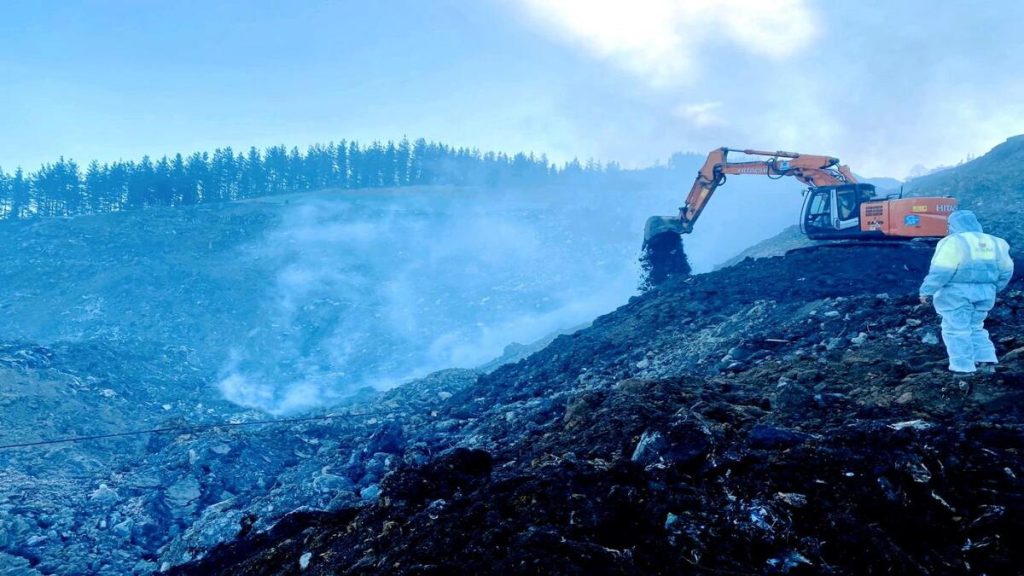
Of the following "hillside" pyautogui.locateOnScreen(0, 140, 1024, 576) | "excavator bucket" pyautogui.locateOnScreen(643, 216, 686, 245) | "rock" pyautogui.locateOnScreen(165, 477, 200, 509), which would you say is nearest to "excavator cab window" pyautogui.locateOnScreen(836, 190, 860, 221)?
"hillside" pyautogui.locateOnScreen(0, 140, 1024, 576)

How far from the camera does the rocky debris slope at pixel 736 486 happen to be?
7.09 feet

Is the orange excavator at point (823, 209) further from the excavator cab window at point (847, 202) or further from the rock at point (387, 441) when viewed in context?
the rock at point (387, 441)

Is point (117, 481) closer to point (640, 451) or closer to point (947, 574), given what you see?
point (640, 451)

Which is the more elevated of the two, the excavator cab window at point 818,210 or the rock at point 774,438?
the excavator cab window at point 818,210

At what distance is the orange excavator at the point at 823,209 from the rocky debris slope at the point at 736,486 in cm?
472

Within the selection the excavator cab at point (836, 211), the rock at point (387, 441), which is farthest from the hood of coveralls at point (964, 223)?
the excavator cab at point (836, 211)

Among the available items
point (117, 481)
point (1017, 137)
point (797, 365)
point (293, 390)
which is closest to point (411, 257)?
point (293, 390)

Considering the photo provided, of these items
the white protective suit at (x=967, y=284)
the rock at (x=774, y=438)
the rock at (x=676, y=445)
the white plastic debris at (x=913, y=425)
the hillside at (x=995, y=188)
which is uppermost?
the hillside at (x=995, y=188)

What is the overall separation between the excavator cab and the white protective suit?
7896 millimetres

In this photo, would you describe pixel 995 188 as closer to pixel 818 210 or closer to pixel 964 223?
pixel 818 210

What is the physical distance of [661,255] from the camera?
15.3 m

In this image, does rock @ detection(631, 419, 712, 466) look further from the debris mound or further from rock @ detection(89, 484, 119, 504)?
the debris mound

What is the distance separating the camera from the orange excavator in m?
10.5

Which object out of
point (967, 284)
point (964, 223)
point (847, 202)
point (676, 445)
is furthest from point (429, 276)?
point (676, 445)
